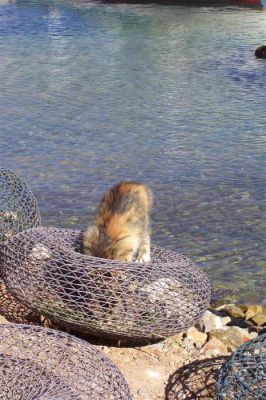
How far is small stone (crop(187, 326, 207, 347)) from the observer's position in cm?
639

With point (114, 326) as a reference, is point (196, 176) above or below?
below

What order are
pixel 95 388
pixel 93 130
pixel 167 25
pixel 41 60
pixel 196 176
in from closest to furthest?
pixel 95 388 < pixel 196 176 < pixel 93 130 < pixel 41 60 < pixel 167 25

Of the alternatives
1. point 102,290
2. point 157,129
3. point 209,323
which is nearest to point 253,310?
point 209,323

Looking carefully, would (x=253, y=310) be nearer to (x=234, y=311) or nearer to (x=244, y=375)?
(x=234, y=311)

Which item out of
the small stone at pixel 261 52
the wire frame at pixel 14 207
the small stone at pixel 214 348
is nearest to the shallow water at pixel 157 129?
the small stone at pixel 261 52

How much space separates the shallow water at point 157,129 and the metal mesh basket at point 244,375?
2917 millimetres

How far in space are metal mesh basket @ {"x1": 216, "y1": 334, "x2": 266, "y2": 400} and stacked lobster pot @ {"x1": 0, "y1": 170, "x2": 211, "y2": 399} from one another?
0.93 meters

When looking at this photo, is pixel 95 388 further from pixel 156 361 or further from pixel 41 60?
pixel 41 60

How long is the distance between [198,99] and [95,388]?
12239mm

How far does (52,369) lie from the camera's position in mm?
5008

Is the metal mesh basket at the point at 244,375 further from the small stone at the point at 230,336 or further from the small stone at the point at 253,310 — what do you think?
the small stone at the point at 253,310

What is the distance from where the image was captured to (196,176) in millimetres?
11398

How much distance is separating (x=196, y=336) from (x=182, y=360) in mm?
440

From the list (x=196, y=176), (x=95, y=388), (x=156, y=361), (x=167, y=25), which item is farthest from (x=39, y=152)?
(x=167, y=25)
